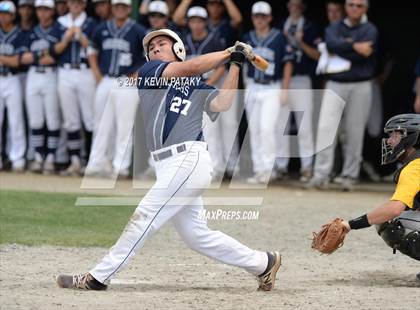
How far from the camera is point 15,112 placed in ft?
39.9

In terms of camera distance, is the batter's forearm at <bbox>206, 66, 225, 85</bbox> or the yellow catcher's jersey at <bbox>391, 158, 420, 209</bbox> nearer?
the yellow catcher's jersey at <bbox>391, 158, 420, 209</bbox>

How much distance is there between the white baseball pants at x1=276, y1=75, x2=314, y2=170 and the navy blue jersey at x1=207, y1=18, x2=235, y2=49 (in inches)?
36.8

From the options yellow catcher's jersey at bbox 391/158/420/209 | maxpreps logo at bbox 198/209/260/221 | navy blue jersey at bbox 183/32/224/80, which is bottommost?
maxpreps logo at bbox 198/209/260/221

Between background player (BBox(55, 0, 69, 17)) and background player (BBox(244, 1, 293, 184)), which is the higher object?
background player (BBox(55, 0, 69, 17))

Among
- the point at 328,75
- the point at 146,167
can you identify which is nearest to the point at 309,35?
the point at 328,75

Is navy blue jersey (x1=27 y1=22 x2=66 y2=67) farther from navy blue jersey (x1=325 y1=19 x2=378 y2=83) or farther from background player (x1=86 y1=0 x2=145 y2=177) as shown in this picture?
navy blue jersey (x1=325 y1=19 x2=378 y2=83)

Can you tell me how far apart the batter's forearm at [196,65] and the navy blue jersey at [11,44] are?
6.49 metres

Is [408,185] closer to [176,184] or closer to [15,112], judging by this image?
[176,184]

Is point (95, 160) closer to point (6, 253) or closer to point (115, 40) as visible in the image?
point (115, 40)

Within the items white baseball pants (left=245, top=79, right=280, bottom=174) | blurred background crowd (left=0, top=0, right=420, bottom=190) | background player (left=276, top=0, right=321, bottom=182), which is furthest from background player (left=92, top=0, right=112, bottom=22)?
background player (left=276, top=0, right=321, bottom=182)

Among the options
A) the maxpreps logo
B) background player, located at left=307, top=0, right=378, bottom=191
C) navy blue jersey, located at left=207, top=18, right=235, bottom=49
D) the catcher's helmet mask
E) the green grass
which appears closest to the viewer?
the catcher's helmet mask

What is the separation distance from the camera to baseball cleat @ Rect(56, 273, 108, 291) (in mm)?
5934

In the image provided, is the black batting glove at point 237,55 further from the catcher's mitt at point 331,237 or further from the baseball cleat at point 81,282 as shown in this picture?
the baseball cleat at point 81,282

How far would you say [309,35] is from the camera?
38.2ft
